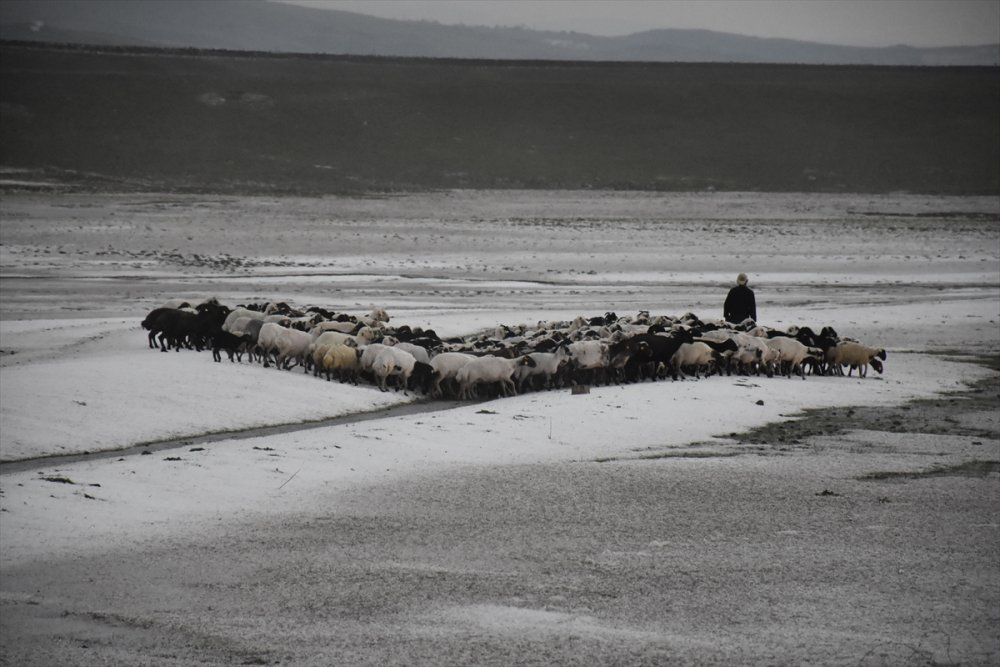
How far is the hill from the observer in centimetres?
5484

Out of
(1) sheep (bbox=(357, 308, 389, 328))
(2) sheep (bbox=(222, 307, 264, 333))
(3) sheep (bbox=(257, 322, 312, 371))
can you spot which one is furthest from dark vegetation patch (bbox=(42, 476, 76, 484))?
(1) sheep (bbox=(357, 308, 389, 328))

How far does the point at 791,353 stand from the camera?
15.3 metres

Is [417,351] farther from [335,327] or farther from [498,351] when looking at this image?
[335,327]

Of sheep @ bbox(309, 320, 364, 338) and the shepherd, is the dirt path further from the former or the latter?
the shepherd

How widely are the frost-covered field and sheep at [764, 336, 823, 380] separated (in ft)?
1.36

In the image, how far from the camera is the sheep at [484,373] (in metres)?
13.9

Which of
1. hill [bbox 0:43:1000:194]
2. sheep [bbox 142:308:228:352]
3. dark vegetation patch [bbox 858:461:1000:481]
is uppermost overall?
hill [bbox 0:43:1000:194]

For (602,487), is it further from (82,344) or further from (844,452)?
(82,344)

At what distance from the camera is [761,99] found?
70.1 metres

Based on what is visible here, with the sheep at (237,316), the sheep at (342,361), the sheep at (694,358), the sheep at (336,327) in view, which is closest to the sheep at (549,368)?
the sheep at (694,358)

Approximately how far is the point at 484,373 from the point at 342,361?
1.69 metres

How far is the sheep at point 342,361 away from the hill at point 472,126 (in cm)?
3649

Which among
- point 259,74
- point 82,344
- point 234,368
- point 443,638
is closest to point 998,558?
point 443,638

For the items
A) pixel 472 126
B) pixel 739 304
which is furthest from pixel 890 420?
pixel 472 126
